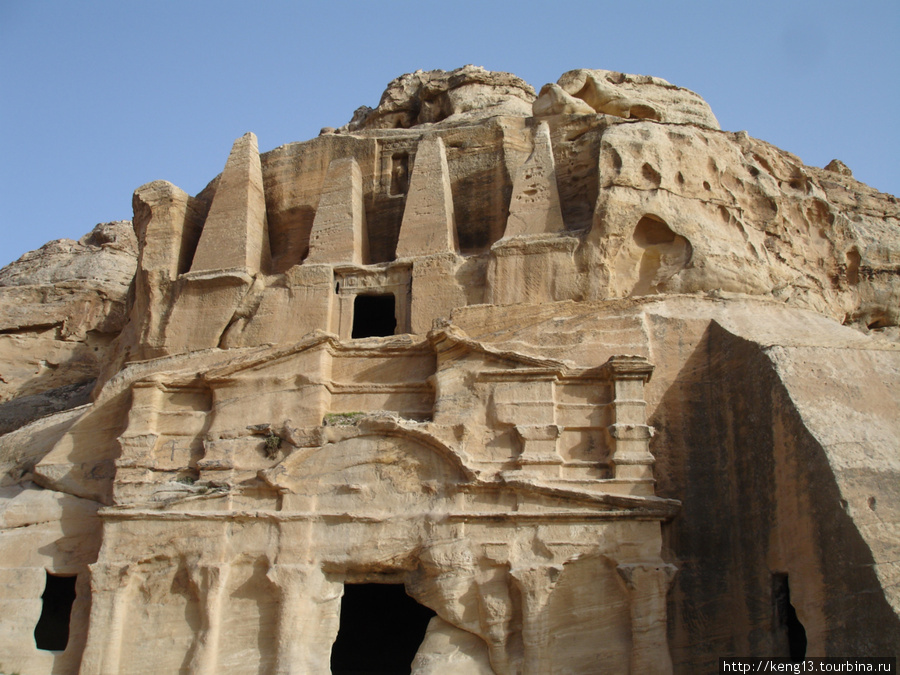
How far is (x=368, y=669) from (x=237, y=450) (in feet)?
17.1

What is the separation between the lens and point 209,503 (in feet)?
44.3

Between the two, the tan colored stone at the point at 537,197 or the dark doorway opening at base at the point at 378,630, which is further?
the tan colored stone at the point at 537,197

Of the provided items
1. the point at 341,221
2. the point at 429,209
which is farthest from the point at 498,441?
the point at 341,221

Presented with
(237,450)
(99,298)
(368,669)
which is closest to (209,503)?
(237,450)

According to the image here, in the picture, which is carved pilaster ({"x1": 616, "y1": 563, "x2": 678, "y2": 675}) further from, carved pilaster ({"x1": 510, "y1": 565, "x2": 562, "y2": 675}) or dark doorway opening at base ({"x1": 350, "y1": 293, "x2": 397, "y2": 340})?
dark doorway opening at base ({"x1": 350, "y1": 293, "x2": 397, "y2": 340})

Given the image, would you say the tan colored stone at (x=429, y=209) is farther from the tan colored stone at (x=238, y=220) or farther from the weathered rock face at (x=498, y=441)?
the tan colored stone at (x=238, y=220)

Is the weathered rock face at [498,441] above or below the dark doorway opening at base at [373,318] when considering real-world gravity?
below

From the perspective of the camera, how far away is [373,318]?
20438mm

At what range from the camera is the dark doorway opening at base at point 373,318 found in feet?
65.3

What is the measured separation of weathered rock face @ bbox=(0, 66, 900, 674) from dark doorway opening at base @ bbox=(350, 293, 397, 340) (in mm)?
467

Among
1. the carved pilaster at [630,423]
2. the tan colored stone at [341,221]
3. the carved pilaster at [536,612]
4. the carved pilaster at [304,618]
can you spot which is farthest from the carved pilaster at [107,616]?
the tan colored stone at [341,221]

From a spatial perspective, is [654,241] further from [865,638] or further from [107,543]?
[107,543]

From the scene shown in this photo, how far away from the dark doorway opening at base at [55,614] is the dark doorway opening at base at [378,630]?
14.9ft

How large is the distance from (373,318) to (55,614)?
8.65 metres
